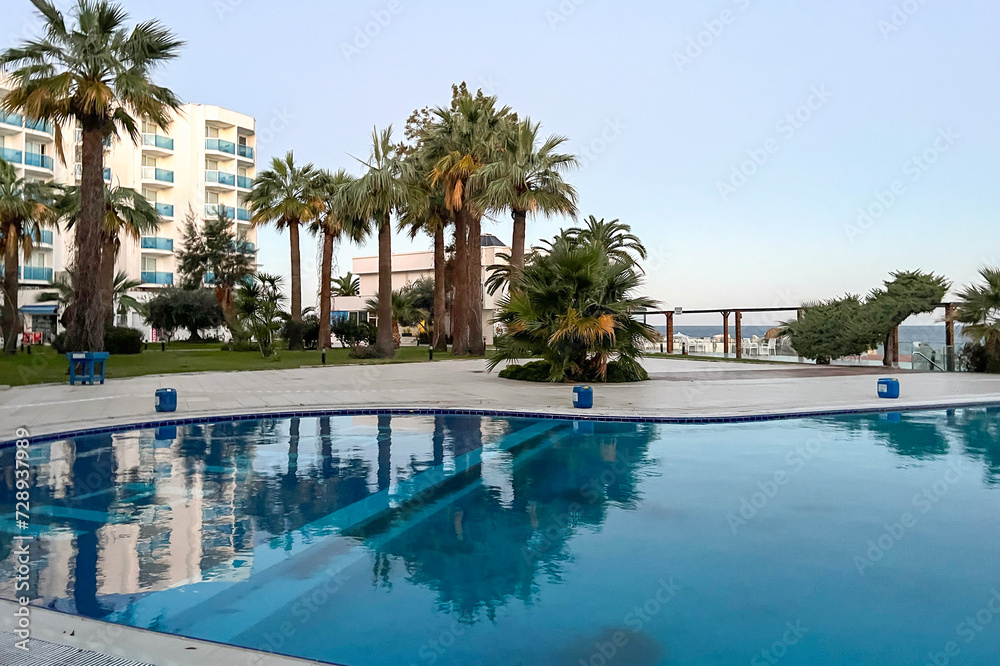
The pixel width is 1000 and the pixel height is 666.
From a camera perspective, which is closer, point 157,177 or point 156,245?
point 156,245

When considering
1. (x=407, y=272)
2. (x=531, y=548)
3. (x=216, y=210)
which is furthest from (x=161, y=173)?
(x=531, y=548)

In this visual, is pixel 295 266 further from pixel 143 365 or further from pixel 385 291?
pixel 143 365

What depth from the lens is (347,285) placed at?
60750 mm

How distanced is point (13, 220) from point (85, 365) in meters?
16.5

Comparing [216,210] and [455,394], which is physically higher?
[216,210]

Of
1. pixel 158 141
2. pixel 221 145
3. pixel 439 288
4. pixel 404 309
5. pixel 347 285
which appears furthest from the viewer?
pixel 347 285

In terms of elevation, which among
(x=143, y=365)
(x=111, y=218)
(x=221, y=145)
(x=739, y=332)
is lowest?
(x=143, y=365)

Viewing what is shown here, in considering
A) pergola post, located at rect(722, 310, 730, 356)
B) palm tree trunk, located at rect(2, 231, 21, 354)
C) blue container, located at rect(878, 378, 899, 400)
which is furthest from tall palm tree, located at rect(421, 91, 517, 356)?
palm tree trunk, located at rect(2, 231, 21, 354)

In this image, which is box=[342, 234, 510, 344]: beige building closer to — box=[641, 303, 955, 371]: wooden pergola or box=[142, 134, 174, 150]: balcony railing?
box=[641, 303, 955, 371]: wooden pergola

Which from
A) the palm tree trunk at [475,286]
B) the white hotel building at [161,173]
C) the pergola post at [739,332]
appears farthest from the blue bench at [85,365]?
the white hotel building at [161,173]

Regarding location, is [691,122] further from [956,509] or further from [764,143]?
[956,509]

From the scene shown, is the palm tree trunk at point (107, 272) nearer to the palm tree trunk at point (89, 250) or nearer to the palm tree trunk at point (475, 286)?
the palm tree trunk at point (89, 250)

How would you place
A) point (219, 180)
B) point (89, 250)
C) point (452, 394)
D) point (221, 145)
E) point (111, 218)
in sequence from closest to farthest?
point (452, 394), point (89, 250), point (111, 218), point (219, 180), point (221, 145)

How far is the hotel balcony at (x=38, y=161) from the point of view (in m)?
45.2
